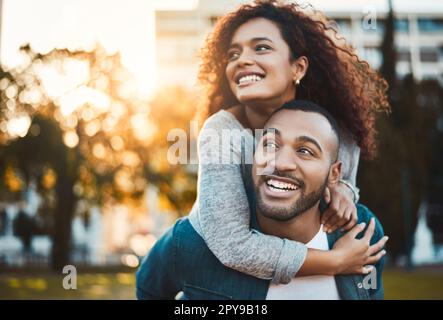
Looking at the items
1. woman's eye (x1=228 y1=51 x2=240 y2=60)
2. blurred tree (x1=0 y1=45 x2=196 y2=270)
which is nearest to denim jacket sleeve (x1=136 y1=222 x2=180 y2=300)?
woman's eye (x1=228 y1=51 x2=240 y2=60)

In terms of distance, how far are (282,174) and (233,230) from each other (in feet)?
1.09

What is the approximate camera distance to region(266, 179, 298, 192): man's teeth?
2311 mm

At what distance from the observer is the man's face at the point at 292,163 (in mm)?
2279

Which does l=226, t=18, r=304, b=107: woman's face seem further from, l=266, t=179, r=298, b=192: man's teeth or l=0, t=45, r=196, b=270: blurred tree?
l=0, t=45, r=196, b=270: blurred tree

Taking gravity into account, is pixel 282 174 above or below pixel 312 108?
below

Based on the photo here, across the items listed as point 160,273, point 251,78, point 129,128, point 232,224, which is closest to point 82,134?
point 129,128

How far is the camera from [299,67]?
2.38 m

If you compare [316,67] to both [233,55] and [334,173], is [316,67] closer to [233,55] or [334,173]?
[233,55]

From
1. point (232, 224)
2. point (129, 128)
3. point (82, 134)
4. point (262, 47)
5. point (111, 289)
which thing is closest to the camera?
point (232, 224)

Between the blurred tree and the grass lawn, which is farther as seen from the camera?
the blurred tree

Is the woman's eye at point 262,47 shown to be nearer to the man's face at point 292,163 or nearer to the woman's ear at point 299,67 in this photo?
the woman's ear at point 299,67

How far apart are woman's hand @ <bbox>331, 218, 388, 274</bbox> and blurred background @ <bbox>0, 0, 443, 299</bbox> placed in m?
0.30
